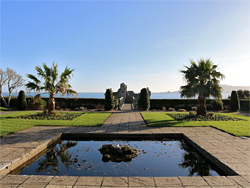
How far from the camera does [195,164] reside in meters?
4.62

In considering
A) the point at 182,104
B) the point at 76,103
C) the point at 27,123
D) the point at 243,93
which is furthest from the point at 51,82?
the point at 243,93

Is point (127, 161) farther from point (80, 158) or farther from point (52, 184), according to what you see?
point (52, 184)

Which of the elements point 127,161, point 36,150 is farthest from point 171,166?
point 36,150

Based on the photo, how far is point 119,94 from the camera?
27.0 metres

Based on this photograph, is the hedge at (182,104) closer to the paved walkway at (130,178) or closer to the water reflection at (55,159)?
the paved walkway at (130,178)

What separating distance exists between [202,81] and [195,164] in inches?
326

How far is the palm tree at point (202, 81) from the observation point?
11031 mm

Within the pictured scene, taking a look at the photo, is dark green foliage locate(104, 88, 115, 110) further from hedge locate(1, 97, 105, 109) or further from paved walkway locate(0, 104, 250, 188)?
paved walkway locate(0, 104, 250, 188)

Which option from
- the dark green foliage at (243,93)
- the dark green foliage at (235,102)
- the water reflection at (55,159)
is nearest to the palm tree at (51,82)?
the water reflection at (55,159)

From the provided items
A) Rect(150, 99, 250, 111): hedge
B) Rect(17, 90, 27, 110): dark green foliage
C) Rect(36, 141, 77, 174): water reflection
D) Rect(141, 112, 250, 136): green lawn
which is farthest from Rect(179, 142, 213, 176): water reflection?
Rect(17, 90, 27, 110): dark green foliage

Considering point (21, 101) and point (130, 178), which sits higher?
point (21, 101)

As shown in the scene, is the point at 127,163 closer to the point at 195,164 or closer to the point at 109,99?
the point at 195,164

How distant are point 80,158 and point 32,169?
1.29m

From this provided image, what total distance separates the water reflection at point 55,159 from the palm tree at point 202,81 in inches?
348
